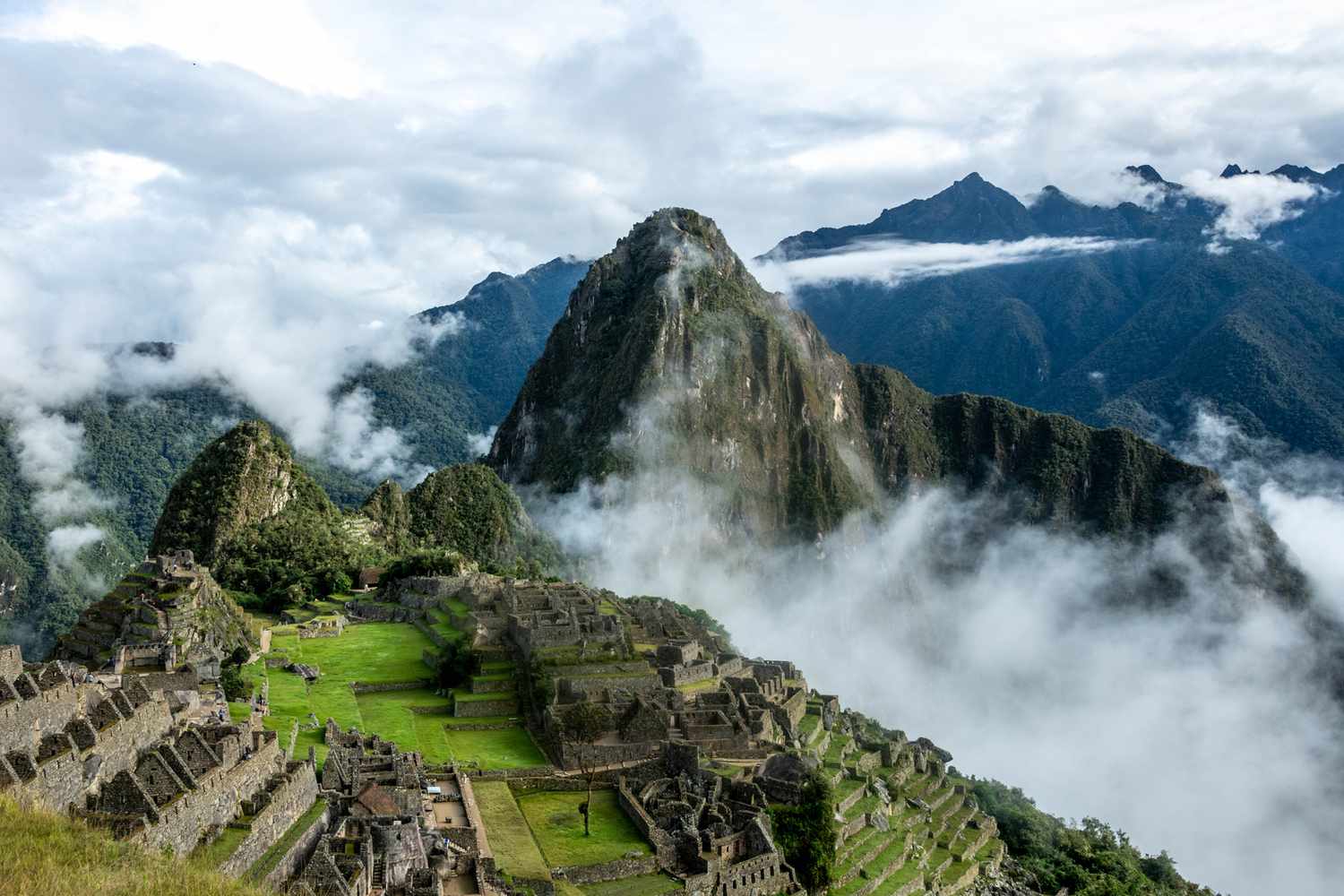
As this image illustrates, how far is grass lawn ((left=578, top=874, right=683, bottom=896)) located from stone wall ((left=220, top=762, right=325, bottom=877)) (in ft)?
24.2

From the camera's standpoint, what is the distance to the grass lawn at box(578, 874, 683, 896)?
1095 inches

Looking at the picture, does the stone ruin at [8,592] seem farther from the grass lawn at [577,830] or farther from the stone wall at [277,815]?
the stone wall at [277,815]

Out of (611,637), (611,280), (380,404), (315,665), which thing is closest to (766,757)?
(611,637)

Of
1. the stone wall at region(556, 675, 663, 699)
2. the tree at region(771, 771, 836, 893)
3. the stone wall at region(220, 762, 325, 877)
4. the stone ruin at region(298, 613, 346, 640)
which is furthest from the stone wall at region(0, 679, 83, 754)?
the stone ruin at region(298, 613, 346, 640)

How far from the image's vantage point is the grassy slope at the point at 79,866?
14.0 m

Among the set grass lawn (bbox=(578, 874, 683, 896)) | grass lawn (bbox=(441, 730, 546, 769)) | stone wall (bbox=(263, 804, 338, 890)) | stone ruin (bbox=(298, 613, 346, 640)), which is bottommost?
grass lawn (bbox=(578, 874, 683, 896))

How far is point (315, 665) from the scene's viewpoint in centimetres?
4403

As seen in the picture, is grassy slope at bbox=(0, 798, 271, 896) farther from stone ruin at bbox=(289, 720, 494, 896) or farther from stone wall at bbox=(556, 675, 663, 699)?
stone wall at bbox=(556, 675, 663, 699)

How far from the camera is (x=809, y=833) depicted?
33.3 meters

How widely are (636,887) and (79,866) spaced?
16069 millimetres

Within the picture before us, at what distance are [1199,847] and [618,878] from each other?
3219 inches

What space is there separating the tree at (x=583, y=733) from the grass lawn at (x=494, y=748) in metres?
1.00

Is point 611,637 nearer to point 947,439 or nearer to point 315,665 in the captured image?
point 315,665

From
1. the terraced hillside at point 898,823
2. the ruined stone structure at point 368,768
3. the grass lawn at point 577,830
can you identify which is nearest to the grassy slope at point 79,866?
the ruined stone structure at point 368,768
